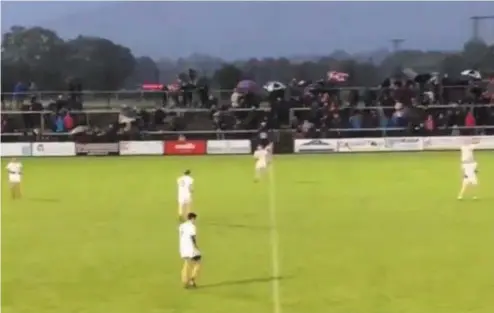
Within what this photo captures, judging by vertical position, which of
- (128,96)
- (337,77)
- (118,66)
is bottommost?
(128,96)

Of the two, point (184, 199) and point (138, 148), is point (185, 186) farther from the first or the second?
point (138, 148)

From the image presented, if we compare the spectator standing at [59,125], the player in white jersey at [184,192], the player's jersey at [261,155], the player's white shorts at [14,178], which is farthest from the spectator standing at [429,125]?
the player in white jersey at [184,192]

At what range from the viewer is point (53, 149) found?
181ft

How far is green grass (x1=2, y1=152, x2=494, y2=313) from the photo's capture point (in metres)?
18.4

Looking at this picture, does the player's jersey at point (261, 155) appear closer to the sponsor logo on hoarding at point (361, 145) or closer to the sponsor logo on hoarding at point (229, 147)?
the sponsor logo on hoarding at point (229, 147)

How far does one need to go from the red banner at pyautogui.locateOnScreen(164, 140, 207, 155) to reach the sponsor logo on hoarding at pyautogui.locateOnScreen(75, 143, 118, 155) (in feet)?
9.77

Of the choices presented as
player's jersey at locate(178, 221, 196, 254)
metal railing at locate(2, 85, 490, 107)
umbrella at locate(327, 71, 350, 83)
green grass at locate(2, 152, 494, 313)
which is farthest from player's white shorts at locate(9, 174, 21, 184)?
umbrella at locate(327, 71, 350, 83)

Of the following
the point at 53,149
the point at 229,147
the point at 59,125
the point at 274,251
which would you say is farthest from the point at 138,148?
the point at 274,251

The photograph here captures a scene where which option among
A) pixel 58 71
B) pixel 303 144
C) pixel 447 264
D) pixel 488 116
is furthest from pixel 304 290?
pixel 58 71

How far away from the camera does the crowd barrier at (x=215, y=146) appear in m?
54.3

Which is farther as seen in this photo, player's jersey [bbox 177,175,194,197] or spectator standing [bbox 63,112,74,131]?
spectator standing [bbox 63,112,74,131]

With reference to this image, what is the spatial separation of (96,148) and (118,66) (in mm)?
30706

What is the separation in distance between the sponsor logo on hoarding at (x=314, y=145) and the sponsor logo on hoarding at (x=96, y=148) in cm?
1029

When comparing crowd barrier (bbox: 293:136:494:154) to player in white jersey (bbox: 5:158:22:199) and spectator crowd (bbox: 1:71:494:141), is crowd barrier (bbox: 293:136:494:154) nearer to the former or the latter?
spectator crowd (bbox: 1:71:494:141)
